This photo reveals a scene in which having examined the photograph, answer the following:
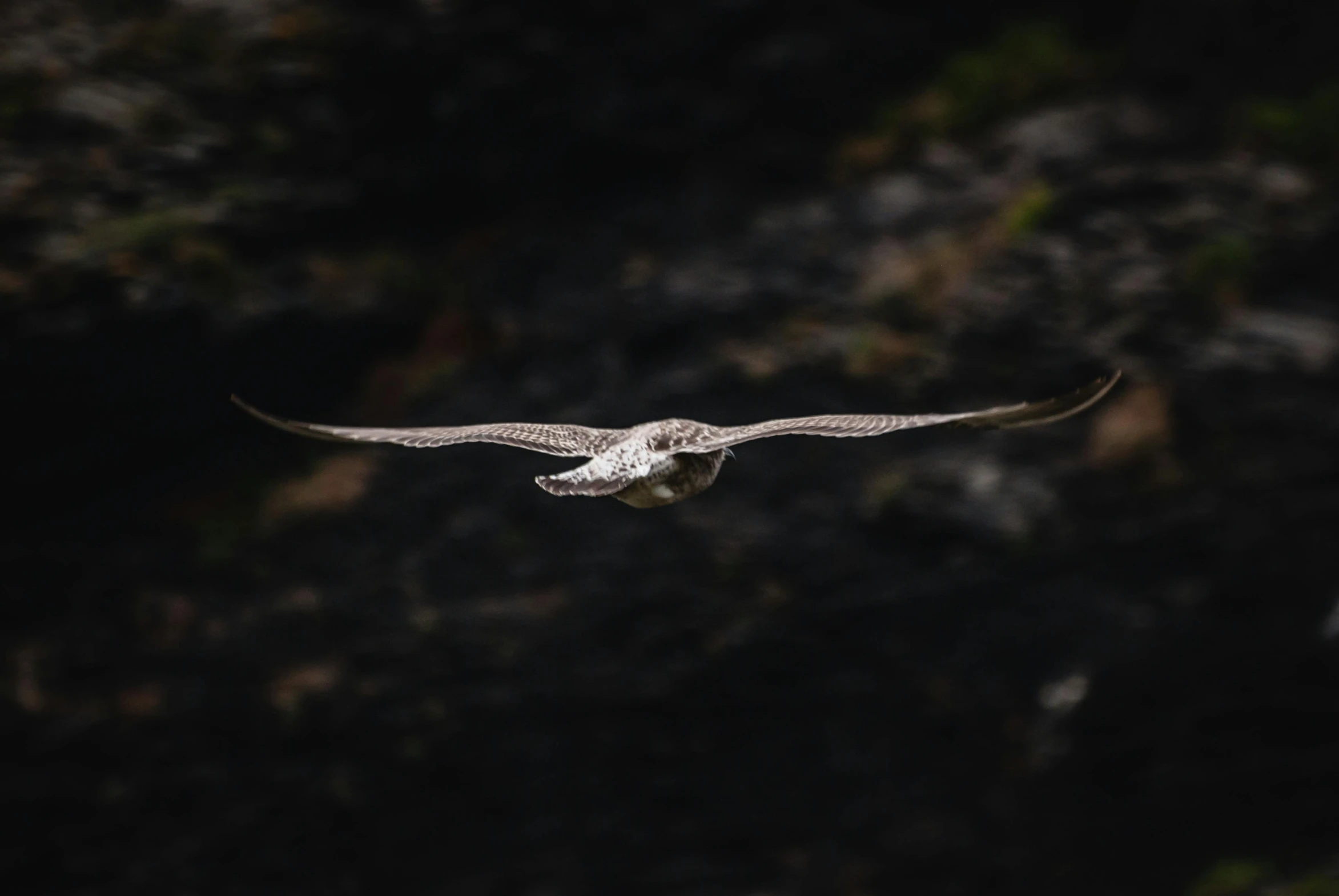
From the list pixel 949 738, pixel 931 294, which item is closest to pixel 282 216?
pixel 931 294

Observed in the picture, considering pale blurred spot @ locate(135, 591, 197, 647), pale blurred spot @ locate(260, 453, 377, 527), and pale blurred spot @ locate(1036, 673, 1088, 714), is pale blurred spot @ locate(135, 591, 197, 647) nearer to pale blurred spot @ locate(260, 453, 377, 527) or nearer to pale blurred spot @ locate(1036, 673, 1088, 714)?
pale blurred spot @ locate(260, 453, 377, 527)

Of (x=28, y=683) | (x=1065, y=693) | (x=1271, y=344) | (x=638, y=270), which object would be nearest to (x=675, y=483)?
(x=1065, y=693)

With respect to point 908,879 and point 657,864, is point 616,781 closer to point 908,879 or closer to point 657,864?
point 657,864

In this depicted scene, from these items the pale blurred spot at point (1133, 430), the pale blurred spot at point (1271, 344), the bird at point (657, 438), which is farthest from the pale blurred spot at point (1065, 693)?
the bird at point (657, 438)

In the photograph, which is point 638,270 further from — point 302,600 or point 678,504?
point 302,600

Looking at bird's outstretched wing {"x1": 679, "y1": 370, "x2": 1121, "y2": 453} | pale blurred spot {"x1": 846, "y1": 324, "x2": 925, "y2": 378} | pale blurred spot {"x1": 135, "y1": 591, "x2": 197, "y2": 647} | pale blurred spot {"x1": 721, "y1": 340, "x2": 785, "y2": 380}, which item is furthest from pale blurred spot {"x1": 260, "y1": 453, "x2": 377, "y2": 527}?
bird's outstretched wing {"x1": 679, "y1": 370, "x2": 1121, "y2": 453}

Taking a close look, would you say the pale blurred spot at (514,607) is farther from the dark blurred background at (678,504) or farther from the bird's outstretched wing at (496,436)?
the bird's outstretched wing at (496,436)
